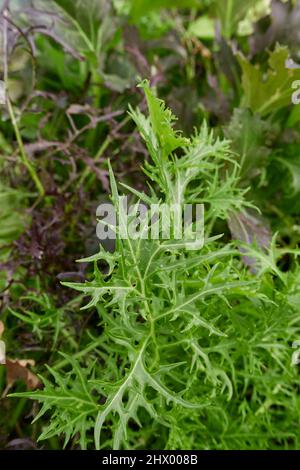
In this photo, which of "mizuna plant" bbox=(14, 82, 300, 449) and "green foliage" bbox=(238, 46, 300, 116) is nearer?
"mizuna plant" bbox=(14, 82, 300, 449)

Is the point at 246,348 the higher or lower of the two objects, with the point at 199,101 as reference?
lower

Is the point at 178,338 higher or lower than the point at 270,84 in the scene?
lower

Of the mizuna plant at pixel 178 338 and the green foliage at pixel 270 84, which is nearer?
the mizuna plant at pixel 178 338

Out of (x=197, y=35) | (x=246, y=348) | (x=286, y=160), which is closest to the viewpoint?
(x=246, y=348)

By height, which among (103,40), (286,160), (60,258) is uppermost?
(103,40)

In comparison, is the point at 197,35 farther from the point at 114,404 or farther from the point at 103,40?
the point at 114,404

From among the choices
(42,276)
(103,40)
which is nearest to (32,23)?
(103,40)

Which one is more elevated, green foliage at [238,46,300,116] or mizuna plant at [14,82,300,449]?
green foliage at [238,46,300,116]

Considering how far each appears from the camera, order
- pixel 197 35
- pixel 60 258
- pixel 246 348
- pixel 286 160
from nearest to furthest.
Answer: pixel 246 348
pixel 60 258
pixel 286 160
pixel 197 35
